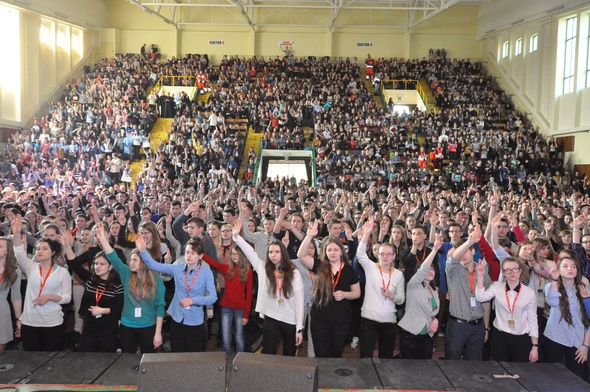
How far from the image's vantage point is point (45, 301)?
4590 mm

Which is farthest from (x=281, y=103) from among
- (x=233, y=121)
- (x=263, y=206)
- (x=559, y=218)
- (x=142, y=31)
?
(x=559, y=218)

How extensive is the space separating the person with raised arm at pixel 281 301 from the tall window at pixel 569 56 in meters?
21.2

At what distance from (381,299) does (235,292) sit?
1.55m

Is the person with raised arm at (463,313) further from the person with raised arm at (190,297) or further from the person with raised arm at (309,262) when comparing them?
the person with raised arm at (190,297)

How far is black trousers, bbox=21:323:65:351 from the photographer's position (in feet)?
15.4

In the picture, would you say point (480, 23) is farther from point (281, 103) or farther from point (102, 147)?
point (102, 147)

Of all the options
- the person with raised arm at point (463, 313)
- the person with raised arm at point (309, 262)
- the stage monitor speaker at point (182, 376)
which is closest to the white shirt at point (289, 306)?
the person with raised arm at point (309, 262)

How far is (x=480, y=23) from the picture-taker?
31109 millimetres

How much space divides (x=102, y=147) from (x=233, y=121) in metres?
6.07

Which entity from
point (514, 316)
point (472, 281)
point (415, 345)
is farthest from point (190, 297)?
point (514, 316)

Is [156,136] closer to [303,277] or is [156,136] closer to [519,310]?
[303,277]

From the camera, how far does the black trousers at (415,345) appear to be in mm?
4824

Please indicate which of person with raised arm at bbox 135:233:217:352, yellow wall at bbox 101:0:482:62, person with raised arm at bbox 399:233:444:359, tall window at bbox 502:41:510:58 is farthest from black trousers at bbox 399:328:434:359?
yellow wall at bbox 101:0:482:62

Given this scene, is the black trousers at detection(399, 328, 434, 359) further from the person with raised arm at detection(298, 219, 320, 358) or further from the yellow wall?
the yellow wall
